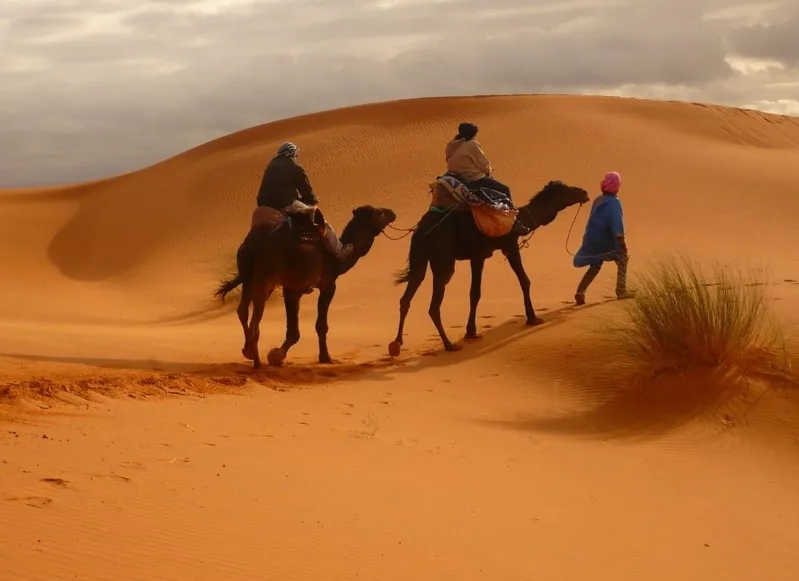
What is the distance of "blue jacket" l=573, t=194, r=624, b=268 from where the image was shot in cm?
1433

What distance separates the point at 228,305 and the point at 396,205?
36.6ft

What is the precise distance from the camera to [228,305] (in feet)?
70.1

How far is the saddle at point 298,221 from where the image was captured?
11188mm

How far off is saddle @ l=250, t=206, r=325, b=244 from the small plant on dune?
3.70 metres

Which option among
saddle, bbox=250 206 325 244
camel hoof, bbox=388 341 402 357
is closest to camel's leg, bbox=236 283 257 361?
saddle, bbox=250 206 325 244

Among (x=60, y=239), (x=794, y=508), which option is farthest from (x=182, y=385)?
(x=60, y=239)

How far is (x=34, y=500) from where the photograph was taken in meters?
5.69

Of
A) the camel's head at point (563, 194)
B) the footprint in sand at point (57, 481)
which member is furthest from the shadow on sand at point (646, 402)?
the footprint in sand at point (57, 481)

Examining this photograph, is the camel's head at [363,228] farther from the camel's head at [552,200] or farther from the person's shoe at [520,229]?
the camel's head at [552,200]

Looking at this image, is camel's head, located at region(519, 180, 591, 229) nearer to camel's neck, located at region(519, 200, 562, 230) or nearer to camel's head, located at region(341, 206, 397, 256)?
camel's neck, located at region(519, 200, 562, 230)

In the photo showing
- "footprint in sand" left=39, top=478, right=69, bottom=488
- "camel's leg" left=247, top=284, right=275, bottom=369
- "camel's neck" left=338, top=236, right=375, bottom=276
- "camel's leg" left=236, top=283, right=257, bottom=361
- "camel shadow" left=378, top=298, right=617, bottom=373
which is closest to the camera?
"footprint in sand" left=39, top=478, right=69, bottom=488

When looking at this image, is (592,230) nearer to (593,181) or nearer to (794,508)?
(794,508)

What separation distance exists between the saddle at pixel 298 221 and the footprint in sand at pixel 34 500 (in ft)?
18.5

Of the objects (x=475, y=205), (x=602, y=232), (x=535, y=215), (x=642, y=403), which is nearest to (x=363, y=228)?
(x=475, y=205)
